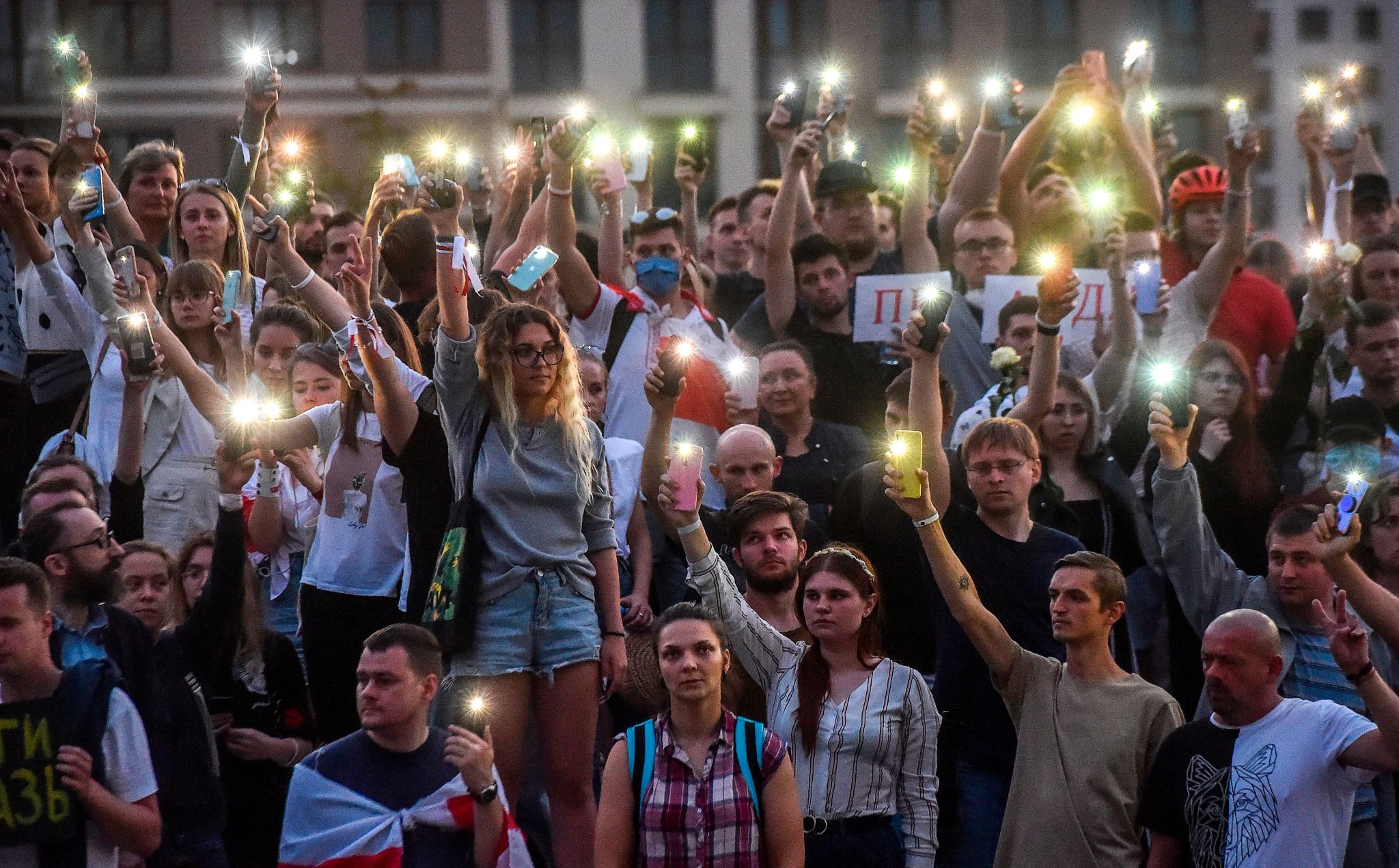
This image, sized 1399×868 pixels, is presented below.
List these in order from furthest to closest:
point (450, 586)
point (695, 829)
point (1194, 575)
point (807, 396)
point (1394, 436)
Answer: point (1394, 436) < point (807, 396) < point (1194, 575) < point (450, 586) < point (695, 829)

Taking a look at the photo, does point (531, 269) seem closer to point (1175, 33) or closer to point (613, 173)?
point (613, 173)

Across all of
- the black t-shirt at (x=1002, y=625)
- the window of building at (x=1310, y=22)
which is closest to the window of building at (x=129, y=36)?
the black t-shirt at (x=1002, y=625)

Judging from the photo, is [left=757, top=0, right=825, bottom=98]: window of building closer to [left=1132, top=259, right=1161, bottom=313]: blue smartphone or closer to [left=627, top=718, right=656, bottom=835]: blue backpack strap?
[left=1132, top=259, right=1161, bottom=313]: blue smartphone

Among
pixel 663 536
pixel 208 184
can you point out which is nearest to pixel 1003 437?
pixel 663 536

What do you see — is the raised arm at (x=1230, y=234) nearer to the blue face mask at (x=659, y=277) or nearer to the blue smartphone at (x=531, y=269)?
the blue face mask at (x=659, y=277)

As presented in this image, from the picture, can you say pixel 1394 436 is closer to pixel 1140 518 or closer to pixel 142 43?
pixel 1140 518

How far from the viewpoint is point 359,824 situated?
4.70 m

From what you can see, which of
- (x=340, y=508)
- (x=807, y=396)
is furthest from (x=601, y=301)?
(x=340, y=508)

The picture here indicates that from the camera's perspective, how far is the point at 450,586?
5215mm

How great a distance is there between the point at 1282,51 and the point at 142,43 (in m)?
45.1

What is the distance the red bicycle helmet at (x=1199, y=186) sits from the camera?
8.38m

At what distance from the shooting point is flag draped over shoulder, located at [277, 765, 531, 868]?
469cm

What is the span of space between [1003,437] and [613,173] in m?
2.24

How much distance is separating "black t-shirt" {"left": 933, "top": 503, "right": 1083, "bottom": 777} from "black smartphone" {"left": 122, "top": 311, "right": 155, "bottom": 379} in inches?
105
